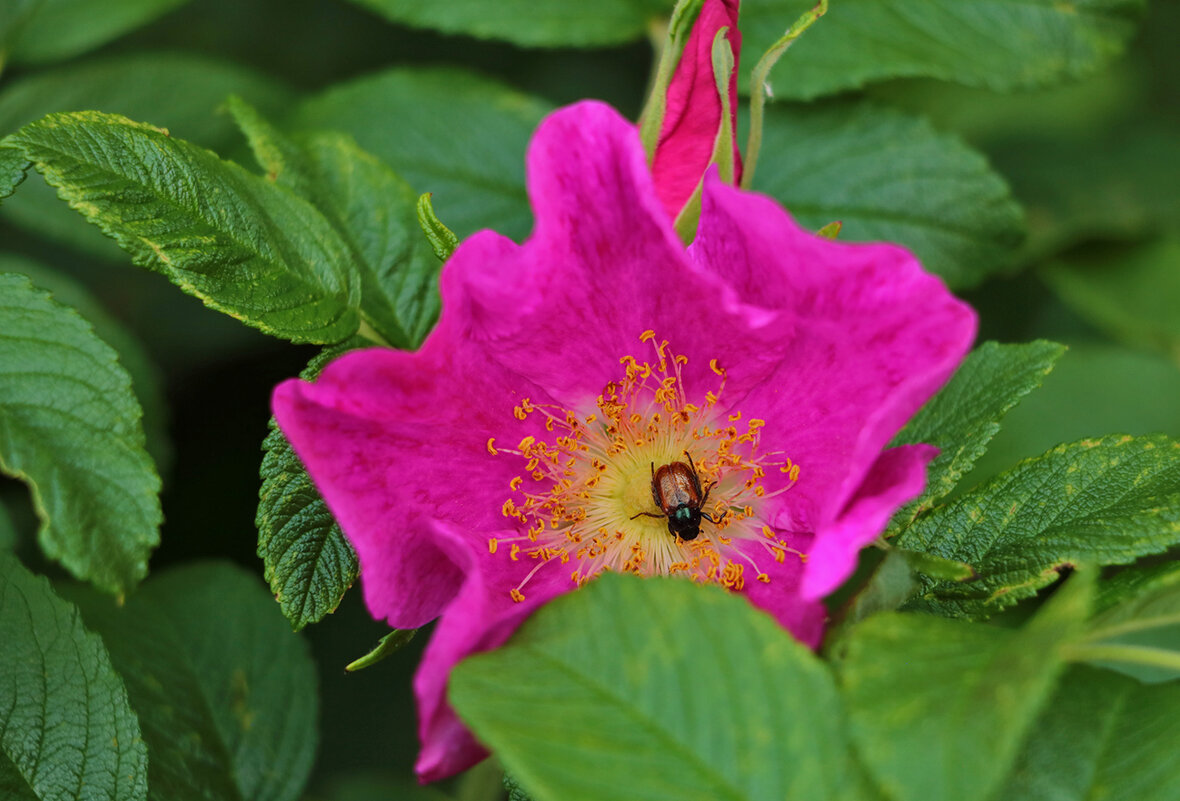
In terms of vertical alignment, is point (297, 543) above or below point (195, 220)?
below

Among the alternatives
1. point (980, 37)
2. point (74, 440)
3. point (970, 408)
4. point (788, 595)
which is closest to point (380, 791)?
point (788, 595)

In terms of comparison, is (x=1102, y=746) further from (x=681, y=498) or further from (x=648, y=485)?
(x=648, y=485)

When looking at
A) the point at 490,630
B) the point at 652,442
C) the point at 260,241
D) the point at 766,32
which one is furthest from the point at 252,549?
the point at 766,32

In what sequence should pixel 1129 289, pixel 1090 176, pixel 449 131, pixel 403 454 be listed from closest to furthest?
1. pixel 403 454
2. pixel 449 131
3. pixel 1129 289
4. pixel 1090 176

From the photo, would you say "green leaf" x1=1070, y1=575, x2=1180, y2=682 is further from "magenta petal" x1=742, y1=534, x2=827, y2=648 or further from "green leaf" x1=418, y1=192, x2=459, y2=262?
"green leaf" x1=418, y1=192, x2=459, y2=262

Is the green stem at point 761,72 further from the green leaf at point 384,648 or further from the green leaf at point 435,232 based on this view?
the green leaf at point 384,648

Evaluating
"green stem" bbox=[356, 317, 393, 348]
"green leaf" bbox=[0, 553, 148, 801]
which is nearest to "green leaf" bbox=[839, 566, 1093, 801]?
"green stem" bbox=[356, 317, 393, 348]
